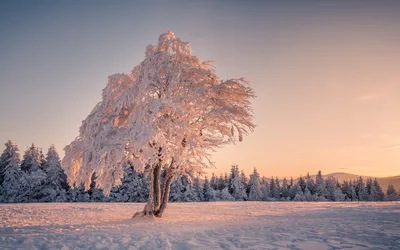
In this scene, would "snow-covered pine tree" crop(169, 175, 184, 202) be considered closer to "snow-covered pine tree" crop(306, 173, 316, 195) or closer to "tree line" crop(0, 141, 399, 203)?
"tree line" crop(0, 141, 399, 203)

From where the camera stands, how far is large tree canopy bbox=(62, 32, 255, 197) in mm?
12578

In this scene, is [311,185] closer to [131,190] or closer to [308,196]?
[308,196]

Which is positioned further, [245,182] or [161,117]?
[245,182]

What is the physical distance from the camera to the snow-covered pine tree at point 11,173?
45.0 m

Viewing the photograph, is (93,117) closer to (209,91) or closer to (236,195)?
(209,91)

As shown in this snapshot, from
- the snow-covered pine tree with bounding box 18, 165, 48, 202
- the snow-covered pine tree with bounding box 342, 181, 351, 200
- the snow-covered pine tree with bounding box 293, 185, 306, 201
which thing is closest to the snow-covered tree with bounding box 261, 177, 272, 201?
the snow-covered pine tree with bounding box 293, 185, 306, 201

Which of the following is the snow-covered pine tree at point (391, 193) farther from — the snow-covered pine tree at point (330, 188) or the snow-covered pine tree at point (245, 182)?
the snow-covered pine tree at point (245, 182)

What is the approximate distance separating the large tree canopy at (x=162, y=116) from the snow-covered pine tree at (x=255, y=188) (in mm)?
59254

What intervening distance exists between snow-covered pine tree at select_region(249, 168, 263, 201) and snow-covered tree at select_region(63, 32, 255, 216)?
2332 inches

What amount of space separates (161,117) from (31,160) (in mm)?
52879

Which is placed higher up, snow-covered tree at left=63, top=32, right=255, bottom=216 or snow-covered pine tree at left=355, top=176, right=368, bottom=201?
snow-covered tree at left=63, top=32, right=255, bottom=216

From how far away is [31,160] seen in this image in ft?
174

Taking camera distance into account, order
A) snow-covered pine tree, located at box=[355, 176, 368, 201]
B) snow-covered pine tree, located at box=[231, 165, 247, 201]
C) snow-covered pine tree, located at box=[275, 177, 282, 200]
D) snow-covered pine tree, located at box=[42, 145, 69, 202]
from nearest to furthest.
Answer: snow-covered pine tree, located at box=[42, 145, 69, 202] → snow-covered pine tree, located at box=[231, 165, 247, 201] → snow-covered pine tree, located at box=[275, 177, 282, 200] → snow-covered pine tree, located at box=[355, 176, 368, 201]

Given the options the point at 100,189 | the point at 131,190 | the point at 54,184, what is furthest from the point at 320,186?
the point at 54,184
